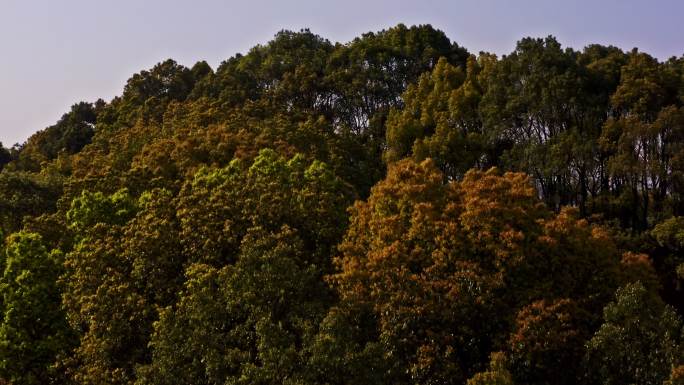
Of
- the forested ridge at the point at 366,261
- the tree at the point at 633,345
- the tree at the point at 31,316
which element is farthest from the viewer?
the tree at the point at 31,316

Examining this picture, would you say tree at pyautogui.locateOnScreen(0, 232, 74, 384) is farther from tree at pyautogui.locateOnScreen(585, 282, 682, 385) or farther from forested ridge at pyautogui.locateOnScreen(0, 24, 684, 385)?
tree at pyautogui.locateOnScreen(585, 282, 682, 385)

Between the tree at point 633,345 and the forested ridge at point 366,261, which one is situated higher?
the forested ridge at point 366,261

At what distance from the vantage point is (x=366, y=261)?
26.1 m

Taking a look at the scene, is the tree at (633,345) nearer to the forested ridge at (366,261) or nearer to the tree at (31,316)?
the forested ridge at (366,261)

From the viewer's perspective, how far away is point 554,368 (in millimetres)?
23438

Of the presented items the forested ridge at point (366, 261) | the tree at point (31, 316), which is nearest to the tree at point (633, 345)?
the forested ridge at point (366, 261)

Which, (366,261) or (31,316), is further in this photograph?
(31,316)

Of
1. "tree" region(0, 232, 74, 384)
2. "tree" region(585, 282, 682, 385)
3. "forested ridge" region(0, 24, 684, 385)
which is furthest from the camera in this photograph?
"tree" region(0, 232, 74, 384)

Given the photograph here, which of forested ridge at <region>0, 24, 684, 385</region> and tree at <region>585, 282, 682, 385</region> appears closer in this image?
tree at <region>585, 282, 682, 385</region>

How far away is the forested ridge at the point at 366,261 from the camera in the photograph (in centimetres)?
2291

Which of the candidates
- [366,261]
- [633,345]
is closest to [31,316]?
[366,261]

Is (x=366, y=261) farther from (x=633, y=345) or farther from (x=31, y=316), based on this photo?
(x=31, y=316)

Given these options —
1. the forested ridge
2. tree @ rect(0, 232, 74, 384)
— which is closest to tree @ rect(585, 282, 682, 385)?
the forested ridge

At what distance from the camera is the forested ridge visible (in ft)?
75.2
